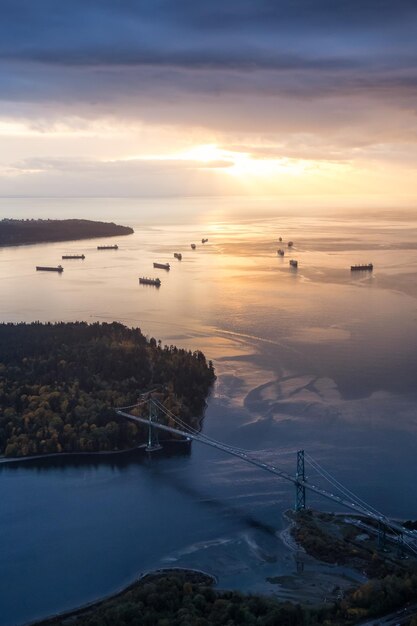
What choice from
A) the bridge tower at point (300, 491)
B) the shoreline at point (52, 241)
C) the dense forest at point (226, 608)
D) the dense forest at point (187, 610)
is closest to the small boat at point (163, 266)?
the shoreline at point (52, 241)

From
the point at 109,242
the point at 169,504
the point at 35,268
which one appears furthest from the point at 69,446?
the point at 109,242

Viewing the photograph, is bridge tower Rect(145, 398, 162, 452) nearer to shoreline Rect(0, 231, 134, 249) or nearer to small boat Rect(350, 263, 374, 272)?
small boat Rect(350, 263, 374, 272)

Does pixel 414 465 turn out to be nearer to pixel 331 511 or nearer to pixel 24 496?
pixel 331 511

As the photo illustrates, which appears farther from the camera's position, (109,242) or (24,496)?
(109,242)

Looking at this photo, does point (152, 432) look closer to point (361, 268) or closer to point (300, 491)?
point (300, 491)

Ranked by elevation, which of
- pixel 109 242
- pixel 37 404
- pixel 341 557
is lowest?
pixel 341 557

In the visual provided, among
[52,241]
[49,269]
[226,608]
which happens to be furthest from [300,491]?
[52,241]
